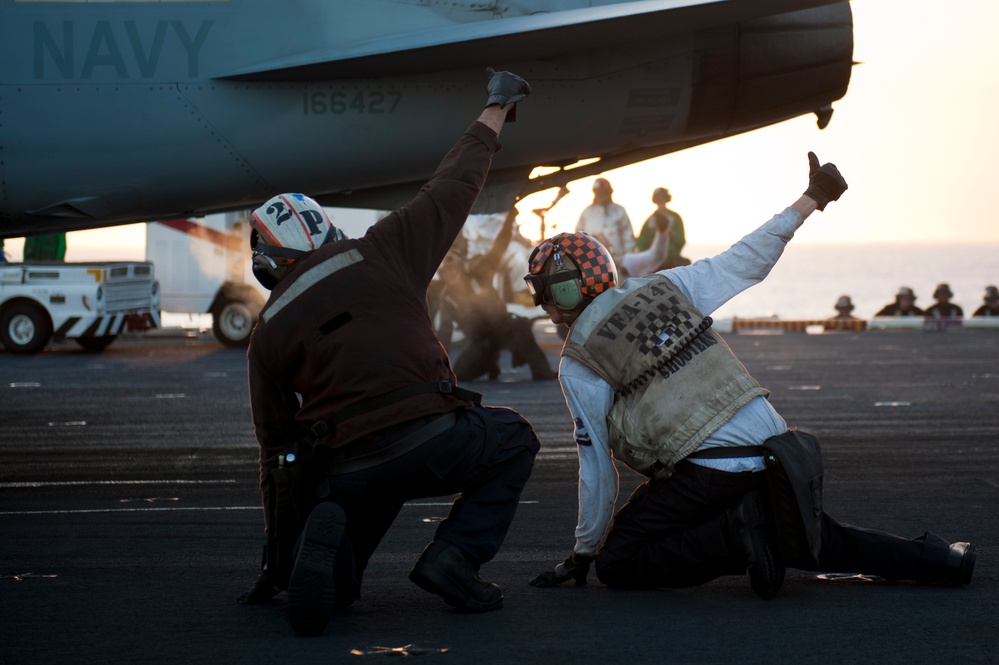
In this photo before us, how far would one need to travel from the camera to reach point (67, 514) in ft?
22.2

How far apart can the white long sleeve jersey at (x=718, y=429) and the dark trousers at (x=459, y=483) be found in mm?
225

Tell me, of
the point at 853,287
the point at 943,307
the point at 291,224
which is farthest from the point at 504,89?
the point at 853,287

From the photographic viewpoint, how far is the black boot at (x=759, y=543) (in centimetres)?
462

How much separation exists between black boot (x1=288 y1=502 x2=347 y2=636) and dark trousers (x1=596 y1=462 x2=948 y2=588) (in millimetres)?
1151

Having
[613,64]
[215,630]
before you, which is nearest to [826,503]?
[613,64]

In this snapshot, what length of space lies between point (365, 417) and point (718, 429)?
1.30 metres

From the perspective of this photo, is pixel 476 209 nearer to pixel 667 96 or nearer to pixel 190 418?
pixel 667 96

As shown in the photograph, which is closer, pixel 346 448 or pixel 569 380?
pixel 346 448

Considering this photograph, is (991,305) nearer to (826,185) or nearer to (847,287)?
(826,185)

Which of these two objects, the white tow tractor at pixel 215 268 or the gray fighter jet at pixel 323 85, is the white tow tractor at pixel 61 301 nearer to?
the white tow tractor at pixel 215 268

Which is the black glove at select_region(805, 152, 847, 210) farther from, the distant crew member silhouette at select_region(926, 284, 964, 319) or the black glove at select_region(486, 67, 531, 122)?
the distant crew member silhouette at select_region(926, 284, 964, 319)

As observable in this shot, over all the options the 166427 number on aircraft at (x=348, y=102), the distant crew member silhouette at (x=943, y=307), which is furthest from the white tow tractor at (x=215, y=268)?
the 166427 number on aircraft at (x=348, y=102)

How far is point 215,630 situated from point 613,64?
4.61m

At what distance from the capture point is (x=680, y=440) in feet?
15.6
